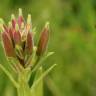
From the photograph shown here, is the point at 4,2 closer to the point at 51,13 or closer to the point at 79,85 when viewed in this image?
the point at 51,13

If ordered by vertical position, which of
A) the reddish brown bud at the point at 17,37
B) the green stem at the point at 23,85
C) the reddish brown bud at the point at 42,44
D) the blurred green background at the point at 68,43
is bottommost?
the blurred green background at the point at 68,43

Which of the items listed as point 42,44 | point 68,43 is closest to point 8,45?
point 42,44

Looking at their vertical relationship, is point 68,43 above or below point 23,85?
below

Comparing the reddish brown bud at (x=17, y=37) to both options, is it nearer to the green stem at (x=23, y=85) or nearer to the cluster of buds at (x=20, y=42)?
the cluster of buds at (x=20, y=42)

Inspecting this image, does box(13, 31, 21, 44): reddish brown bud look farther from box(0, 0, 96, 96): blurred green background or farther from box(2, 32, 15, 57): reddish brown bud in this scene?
box(0, 0, 96, 96): blurred green background

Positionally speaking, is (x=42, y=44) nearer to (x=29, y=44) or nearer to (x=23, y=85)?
(x=29, y=44)

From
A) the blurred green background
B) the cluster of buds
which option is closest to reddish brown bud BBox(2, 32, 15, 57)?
the cluster of buds

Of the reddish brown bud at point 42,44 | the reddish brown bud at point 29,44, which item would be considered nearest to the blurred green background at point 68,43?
the reddish brown bud at point 42,44

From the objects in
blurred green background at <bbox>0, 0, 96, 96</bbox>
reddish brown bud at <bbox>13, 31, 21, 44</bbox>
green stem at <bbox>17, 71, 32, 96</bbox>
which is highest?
reddish brown bud at <bbox>13, 31, 21, 44</bbox>
